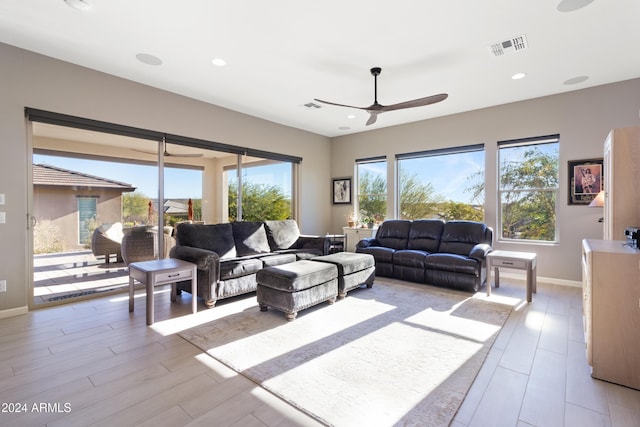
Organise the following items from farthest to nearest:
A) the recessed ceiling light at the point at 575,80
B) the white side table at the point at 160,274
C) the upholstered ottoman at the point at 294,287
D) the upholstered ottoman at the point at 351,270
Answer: the recessed ceiling light at the point at 575,80, the upholstered ottoman at the point at 351,270, the upholstered ottoman at the point at 294,287, the white side table at the point at 160,274

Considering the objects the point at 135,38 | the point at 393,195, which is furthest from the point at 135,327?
the point at 393,195

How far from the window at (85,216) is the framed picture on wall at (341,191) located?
4834 mm

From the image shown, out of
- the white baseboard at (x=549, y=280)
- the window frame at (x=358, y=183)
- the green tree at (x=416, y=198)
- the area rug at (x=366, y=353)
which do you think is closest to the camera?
the area rug at (x=366, y=353)

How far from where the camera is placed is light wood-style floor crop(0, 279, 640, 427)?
1738 millimetres

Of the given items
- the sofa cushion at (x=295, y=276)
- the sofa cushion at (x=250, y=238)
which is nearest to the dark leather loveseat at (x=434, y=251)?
the sofa cushion at (x=295, y=276)

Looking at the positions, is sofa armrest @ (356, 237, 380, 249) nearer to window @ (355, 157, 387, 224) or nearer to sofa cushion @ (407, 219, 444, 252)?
sofa cushion @ (407, 219, 444, 252)

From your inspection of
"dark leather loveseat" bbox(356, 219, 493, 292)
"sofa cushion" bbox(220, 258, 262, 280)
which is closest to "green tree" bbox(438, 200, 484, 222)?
"dark leather loveseat" bbox(356, 219, 493, 292)

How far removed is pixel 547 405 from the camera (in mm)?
1834

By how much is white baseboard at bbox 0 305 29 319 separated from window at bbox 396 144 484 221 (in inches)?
238

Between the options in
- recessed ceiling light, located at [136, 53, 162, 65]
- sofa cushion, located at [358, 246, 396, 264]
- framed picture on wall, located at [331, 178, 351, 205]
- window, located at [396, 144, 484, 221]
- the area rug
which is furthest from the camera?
framed picture on wall, located at [331, 178, 351, 205]

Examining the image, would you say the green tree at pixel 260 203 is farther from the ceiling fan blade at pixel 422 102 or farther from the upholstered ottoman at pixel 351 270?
the ceiling fan blade at pixel 422 102

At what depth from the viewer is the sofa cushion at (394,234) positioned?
549 centimetres

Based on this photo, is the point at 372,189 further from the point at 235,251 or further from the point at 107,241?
the point at 107,241

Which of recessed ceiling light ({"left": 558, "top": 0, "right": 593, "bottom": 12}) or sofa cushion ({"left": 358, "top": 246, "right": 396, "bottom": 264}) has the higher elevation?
recessed ceiling light ({"left": 558, "top": 0, "right": 593, "bottom": 12})
